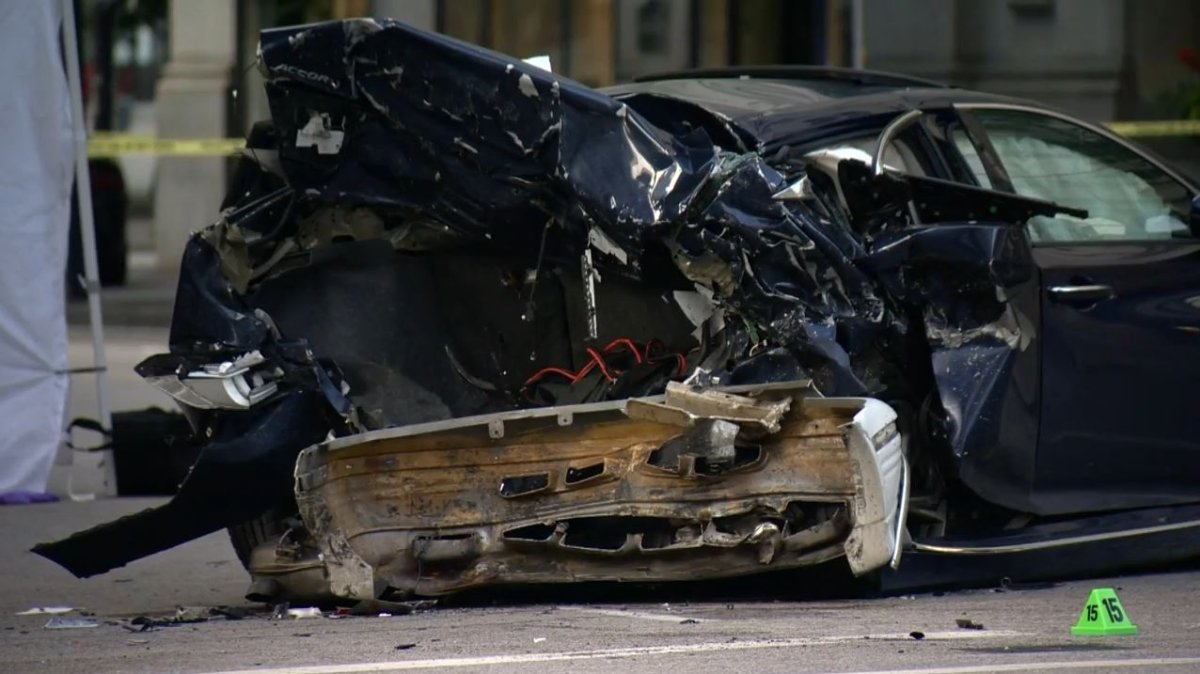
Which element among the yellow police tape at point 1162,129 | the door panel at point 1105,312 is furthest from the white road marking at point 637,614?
the yellow police tape at point 1162,129

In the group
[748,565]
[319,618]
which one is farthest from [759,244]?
[319,618]

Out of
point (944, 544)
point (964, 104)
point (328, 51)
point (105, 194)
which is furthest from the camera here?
point (105, 194)

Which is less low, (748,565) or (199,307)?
(199,307)

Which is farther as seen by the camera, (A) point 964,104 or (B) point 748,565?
(A) point 964,104

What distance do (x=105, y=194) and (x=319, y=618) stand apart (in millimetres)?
15285

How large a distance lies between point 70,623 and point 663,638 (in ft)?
6.78

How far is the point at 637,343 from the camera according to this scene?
6621mm

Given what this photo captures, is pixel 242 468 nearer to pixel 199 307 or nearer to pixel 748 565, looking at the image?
pixel 199 307

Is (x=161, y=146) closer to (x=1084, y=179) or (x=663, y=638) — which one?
(x=1084, y=179)

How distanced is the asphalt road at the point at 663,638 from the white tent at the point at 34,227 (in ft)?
7.24

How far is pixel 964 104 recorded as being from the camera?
7172mm

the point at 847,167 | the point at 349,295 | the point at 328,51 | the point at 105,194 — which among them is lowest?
the point at 105,194

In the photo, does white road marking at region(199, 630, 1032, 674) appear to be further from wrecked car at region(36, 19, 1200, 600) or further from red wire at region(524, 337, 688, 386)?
red wire at region(524, 337, 688, 386)

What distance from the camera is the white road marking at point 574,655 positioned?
5.35 meters
